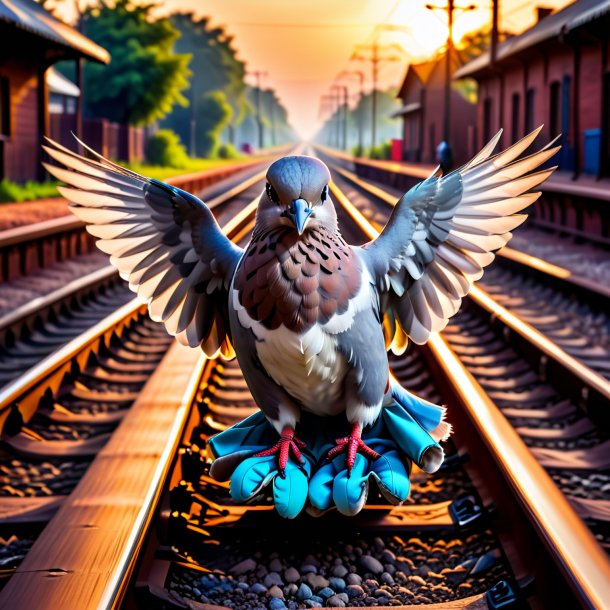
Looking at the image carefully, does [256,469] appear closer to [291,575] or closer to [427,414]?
[291,575]

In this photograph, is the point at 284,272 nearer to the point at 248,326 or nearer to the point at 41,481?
the point at 248,326

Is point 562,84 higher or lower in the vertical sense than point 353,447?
higher

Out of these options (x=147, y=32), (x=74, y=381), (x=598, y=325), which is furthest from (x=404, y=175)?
(x=74, y=381)

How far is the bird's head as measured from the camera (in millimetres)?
2160

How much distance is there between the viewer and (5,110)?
762 inches

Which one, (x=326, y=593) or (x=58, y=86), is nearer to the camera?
(x=326, y=593)

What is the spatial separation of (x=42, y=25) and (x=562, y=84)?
47.3 feet

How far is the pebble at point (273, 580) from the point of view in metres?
2.65

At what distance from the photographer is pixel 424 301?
2648 mm

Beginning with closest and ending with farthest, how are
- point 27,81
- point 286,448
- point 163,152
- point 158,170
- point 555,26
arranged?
1. point 286,448
2. point 27,81
3. point 555,26
4. point 158,170
5. point 163,152

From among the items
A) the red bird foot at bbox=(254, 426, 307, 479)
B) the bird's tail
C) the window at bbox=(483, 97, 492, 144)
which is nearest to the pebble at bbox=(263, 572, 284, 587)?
the red bird foot at bbox=(254, 426, 307, 479)

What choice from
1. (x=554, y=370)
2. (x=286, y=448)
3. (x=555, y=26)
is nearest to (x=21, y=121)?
(x=555, y=26)

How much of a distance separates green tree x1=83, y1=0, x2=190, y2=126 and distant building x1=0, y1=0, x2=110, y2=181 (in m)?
15.2

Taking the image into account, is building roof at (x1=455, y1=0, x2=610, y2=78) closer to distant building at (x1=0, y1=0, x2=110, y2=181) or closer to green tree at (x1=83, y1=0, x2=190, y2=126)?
distant building at (x1=0, y1=0, x2=110, y2=181)
